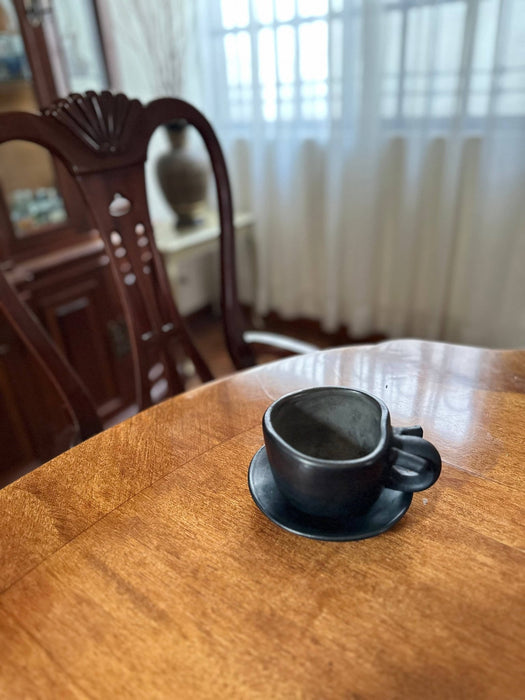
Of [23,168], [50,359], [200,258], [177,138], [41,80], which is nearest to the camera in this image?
[50,359]

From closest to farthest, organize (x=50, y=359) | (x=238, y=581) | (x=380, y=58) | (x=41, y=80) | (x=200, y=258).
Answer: (x=238, y=581) < (x=50, y=359) < (x=41, y=80) < (x=380, y=58) < (x=200, y=258)

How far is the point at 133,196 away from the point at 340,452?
22.2 inches

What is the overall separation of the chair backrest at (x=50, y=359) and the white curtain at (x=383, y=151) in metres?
1.35

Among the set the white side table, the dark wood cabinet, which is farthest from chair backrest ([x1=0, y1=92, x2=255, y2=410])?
the white side table

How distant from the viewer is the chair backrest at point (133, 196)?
72cm

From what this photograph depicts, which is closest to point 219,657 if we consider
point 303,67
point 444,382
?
point 444,382

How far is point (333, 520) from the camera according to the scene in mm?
432

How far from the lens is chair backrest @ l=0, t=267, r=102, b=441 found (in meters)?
0.69

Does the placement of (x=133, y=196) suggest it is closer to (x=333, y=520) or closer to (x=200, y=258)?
→ (x=333, y=520)

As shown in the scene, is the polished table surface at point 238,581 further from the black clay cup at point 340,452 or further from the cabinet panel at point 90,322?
the cabinet panel at point 90,322

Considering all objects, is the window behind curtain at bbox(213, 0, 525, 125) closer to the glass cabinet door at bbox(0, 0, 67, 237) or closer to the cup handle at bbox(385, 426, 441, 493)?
the glass cabinet door at bbox(0, 0, 67, 237)

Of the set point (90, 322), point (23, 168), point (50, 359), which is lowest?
point (90, 322)

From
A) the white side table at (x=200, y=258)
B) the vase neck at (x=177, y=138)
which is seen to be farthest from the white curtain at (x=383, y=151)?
the vase neck at (x=177, y=138)

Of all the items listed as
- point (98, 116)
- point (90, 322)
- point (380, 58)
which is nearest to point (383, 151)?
point (380, 58)
